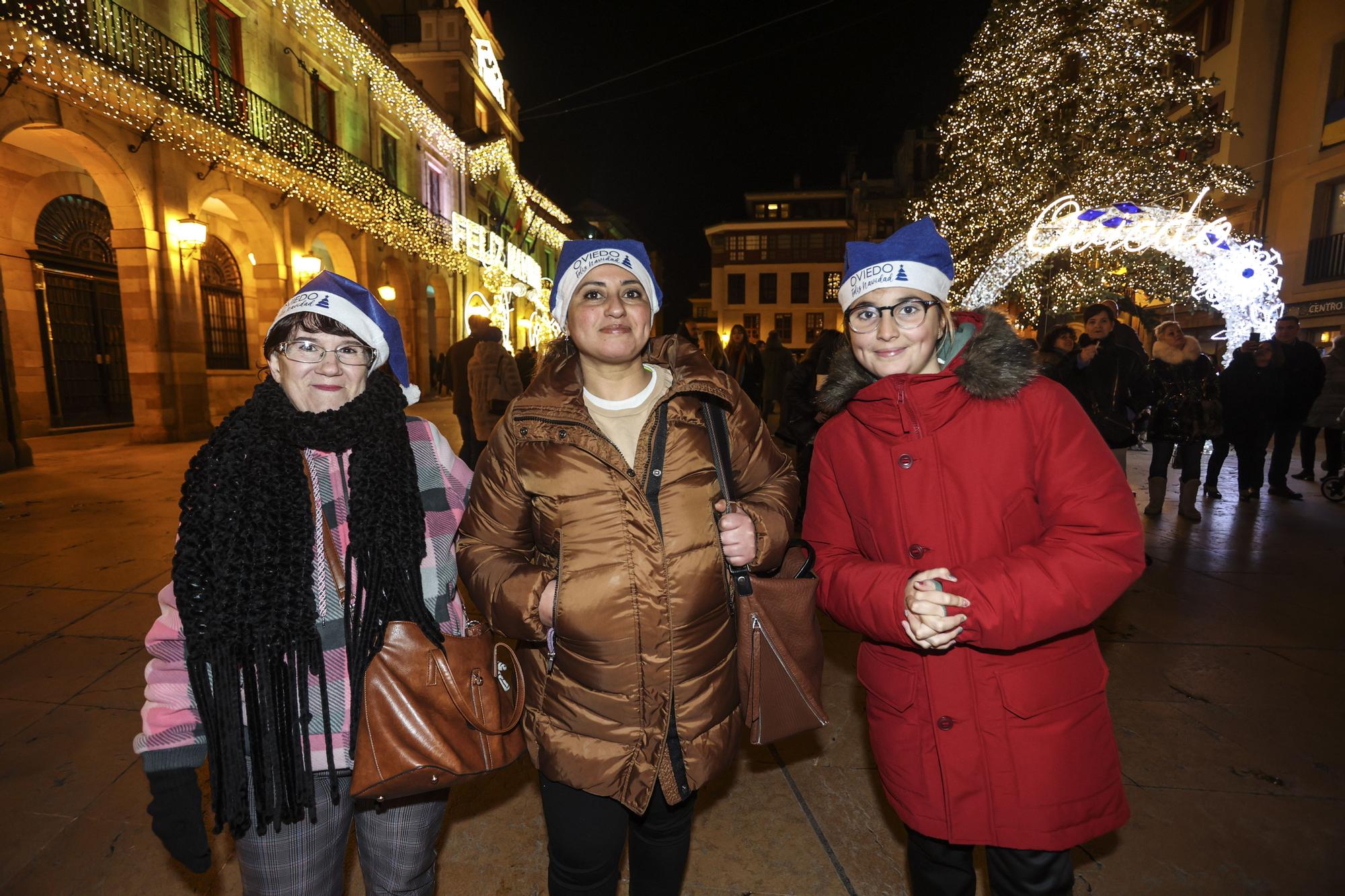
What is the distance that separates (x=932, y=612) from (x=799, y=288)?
47.2 meters

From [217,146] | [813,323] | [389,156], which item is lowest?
[813,323]

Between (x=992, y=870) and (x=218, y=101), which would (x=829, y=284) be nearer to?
(x=218, y=101)

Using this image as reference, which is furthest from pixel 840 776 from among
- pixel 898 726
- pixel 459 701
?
pixel 459 701

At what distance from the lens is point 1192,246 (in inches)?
462

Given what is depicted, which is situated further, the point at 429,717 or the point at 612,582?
the point at 612,582

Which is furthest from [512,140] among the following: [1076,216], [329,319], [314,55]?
[329,319]

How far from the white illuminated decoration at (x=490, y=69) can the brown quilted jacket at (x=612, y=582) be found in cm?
3084

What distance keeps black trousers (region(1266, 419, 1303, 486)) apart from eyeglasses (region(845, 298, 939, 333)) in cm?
936

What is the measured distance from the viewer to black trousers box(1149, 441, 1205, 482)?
663 cm

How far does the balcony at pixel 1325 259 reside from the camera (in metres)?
15.2

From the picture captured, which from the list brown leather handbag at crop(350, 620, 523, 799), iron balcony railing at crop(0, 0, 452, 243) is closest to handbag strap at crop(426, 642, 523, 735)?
brown leather handbag at crop(350, 620, 523, 799)

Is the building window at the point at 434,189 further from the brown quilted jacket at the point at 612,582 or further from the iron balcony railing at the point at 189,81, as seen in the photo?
the brown quilted jacket at the point at 612,582

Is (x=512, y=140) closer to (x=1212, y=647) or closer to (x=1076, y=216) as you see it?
(x=1076, y=216)

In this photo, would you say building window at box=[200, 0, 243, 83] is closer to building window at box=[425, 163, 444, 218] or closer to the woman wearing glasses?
building window at box=[425, 163, 444, 218]
